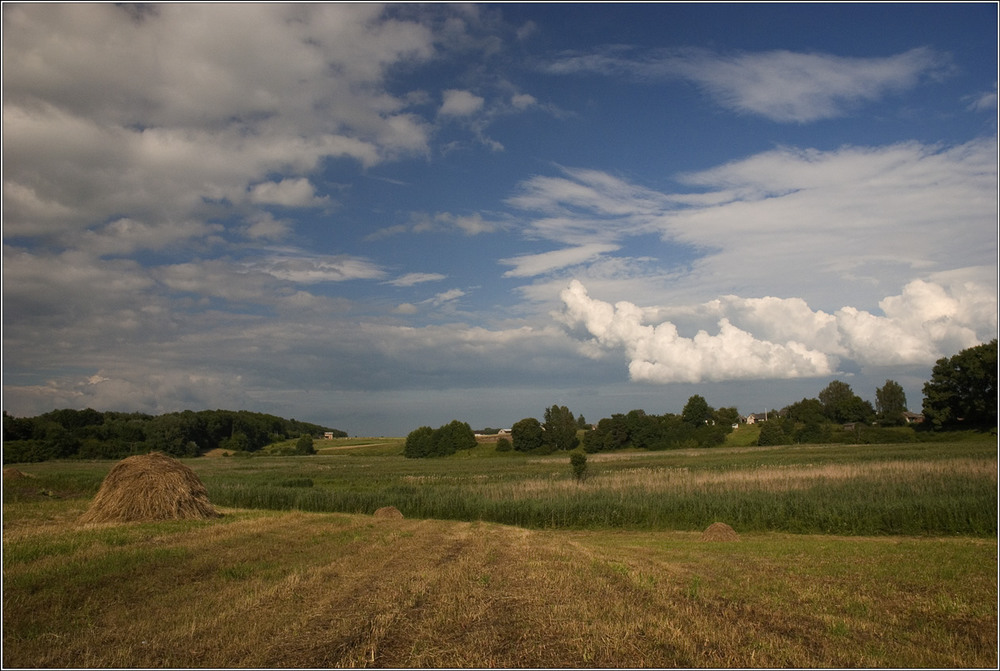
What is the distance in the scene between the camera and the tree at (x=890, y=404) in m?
79.7

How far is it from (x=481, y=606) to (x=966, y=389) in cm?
5880

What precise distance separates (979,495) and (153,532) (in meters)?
26.0

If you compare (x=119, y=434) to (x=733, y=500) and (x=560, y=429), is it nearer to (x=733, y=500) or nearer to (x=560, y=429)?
(x=560, y=429)

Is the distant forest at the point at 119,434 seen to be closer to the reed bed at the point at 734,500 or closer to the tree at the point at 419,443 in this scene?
the tree at the point at 419,443

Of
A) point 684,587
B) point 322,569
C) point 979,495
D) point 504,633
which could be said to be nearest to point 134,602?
point 322,569

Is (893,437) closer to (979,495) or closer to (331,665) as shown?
(979,495)

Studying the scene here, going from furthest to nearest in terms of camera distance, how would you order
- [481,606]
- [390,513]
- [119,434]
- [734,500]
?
[119,434]
[390,513]
[734,500]
[481,606]

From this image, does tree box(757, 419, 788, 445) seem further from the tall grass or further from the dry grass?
the dry grass

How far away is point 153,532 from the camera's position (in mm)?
15406

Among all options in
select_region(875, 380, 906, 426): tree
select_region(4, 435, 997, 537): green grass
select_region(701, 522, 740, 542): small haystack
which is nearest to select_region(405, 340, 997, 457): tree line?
select_region(875, 380, 906, 426): tree

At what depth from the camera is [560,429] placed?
94000mm

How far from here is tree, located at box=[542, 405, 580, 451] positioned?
92438 millimetres

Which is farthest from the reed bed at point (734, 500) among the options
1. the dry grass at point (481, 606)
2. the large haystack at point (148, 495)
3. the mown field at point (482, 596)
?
the large haystack at point (148, 495)

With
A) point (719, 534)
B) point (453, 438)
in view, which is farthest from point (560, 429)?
point (719, 534)
